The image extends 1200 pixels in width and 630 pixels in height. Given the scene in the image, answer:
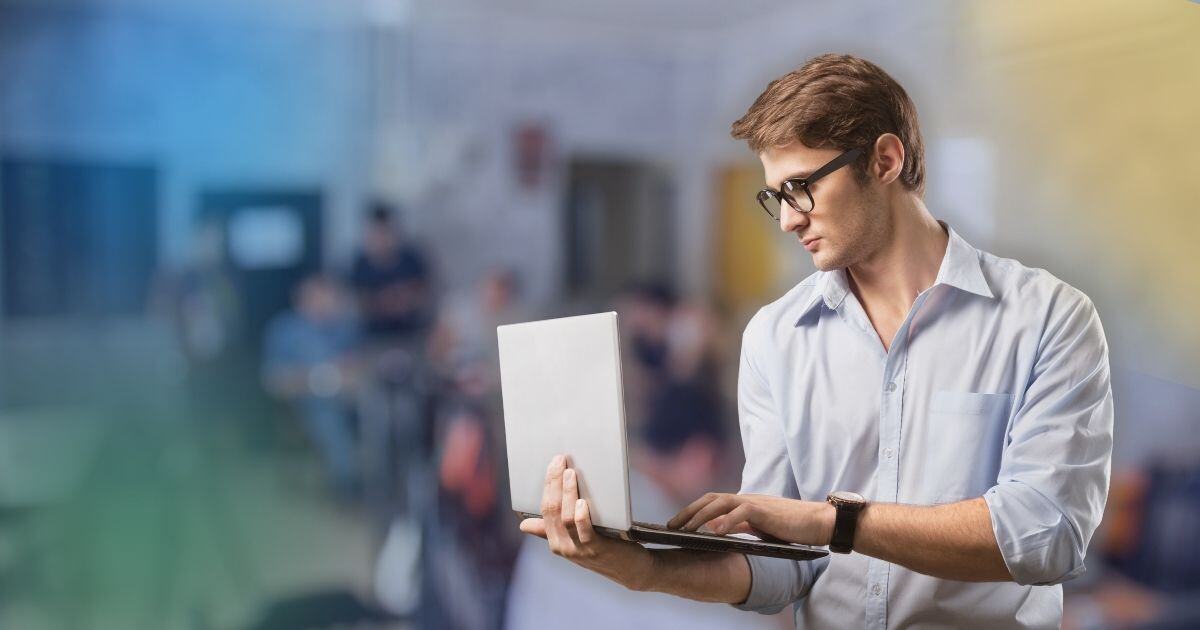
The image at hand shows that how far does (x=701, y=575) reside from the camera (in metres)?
1.47

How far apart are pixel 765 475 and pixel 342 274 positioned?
2.40 metres

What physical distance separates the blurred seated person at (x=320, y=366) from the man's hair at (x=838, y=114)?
2.42 meters

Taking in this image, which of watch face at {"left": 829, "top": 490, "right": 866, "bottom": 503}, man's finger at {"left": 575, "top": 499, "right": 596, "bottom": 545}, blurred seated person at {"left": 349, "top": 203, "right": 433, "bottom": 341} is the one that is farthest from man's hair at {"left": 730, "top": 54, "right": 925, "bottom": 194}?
blurred seated person at {"left": 349, "top": 203, "right": 433, "bottom": 341}

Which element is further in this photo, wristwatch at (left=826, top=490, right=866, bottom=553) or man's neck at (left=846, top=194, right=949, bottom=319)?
man's neck at (left=846, top=194, right=949, bottom=319)

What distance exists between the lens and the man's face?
1458mm

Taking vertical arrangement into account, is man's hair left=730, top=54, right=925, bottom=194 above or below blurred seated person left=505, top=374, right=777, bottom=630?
above

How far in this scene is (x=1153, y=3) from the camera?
296cm

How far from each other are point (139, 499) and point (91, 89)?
1390mm

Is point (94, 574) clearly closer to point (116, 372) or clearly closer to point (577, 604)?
point (116, 372)

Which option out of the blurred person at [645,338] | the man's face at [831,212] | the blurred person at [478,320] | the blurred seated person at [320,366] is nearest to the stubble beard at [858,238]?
the man's face at [831,212]

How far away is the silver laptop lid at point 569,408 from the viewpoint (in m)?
A: 1.27

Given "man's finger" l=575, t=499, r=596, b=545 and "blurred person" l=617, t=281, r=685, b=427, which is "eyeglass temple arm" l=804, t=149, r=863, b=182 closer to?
"man's finger" l=575, t=499, r=596, b=545

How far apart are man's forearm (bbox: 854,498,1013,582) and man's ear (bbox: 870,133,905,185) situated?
1.52 ft

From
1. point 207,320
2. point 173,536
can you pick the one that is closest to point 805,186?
point 207,320
